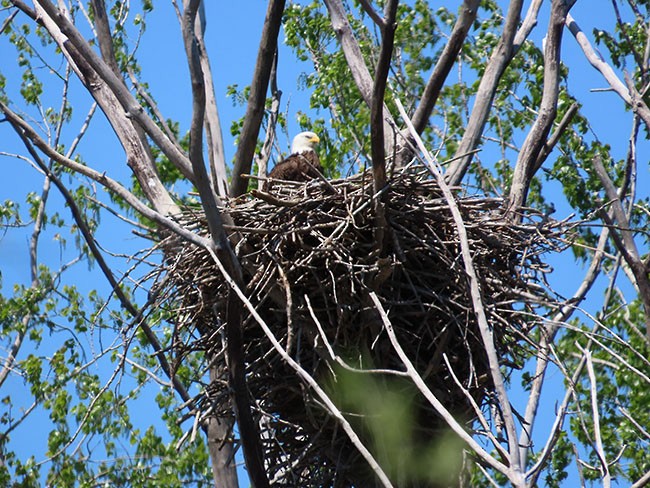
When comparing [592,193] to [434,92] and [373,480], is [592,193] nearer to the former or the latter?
[434,92]

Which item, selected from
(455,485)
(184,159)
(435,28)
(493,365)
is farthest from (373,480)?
(435,28)

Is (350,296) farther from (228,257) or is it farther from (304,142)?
(304,142)

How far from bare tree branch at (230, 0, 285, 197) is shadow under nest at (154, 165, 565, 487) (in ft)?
1.49

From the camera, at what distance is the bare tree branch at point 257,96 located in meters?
5.77

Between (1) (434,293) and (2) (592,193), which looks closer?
(1) (434,293)

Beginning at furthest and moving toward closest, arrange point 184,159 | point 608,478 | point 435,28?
point 435,28 < point 184,159 < point 608,478

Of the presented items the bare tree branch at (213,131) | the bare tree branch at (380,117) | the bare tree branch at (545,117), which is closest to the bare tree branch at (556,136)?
the bare tree branch at (545,117)

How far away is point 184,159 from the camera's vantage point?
524 cm

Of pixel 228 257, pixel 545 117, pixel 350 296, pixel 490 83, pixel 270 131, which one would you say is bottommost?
pixel 350 296

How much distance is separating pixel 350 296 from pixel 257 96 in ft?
4.56

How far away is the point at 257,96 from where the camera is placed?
6.00 m

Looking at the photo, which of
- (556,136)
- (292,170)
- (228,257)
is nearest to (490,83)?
(556,136)

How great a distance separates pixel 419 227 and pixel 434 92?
3.54 ft

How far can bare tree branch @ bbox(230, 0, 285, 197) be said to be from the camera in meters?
5.77
